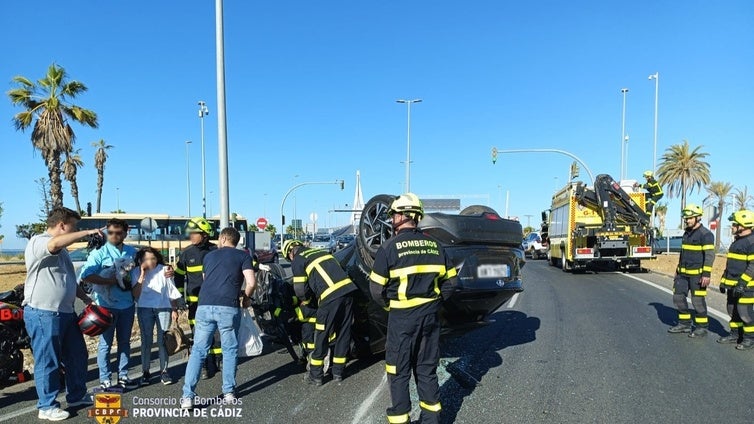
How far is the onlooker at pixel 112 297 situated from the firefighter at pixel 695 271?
7178 millimetres

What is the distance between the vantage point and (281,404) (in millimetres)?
4645

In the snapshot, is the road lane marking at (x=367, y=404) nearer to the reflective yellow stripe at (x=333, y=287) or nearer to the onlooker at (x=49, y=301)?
the reflective yellow stripe at (x=333, y=287)

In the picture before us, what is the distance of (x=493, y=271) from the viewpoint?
16.8 ft

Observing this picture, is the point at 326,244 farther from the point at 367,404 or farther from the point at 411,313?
the point at 411,313

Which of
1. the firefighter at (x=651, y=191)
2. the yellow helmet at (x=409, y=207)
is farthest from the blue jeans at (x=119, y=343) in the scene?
the firefighter at (x=651, y=191)

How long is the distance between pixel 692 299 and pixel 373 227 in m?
4.92

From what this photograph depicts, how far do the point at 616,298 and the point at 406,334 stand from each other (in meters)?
8.56

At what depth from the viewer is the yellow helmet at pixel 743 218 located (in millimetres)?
6668

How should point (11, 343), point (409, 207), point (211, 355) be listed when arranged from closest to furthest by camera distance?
point (409, 207) → point (11, 343) → point (211, 355)

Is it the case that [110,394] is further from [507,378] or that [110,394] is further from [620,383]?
[620,383]

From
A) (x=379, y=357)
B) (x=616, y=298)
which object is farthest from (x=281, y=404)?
(x=616, y=298)

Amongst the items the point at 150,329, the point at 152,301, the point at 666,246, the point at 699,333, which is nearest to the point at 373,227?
the point at 152,301

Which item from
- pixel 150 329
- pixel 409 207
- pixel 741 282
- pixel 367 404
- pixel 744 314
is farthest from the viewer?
pixel 741 282

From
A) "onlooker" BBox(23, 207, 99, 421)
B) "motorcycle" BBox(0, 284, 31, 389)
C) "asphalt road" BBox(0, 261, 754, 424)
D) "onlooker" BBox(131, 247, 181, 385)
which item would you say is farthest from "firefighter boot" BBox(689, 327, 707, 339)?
"motorcycle" BBox(0, 284, 31, 389)
